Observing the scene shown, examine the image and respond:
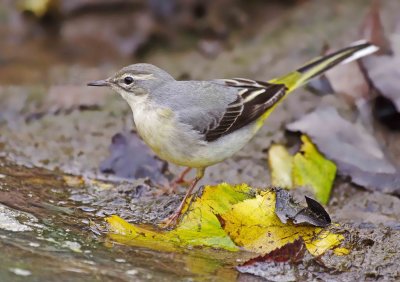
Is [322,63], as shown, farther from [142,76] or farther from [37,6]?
[37,6]

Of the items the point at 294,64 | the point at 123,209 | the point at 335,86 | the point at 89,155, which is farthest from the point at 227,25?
the point at 123,209

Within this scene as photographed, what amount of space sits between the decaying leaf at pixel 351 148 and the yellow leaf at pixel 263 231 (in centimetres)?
168

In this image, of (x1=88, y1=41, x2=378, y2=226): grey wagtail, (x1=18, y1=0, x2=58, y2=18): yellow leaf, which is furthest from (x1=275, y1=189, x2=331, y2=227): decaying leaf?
(x1=18, y1=0, x2=58, y2=18): yellow leaf

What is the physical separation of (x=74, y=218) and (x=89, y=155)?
6.60ft

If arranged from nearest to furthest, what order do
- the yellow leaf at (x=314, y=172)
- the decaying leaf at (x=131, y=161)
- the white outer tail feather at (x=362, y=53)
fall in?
the yellow leaf at (x=314, y=172)
the decaying leaf at (x=131, y=161)
the white outer tail feather at (x=362, y=53)

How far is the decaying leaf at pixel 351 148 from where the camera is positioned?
265 inches

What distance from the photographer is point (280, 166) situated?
700 centimetres

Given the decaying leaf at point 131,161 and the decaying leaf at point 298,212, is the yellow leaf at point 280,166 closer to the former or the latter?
the decaying leaf at point 131,161

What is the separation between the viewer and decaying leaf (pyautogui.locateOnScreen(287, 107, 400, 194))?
6742 millimetres

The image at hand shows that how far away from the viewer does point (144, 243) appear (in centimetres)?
503

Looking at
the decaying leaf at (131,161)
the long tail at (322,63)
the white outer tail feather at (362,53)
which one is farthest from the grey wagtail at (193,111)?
the white outer tail feather at (362,53)

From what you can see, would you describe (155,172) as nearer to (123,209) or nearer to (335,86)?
(123,209)

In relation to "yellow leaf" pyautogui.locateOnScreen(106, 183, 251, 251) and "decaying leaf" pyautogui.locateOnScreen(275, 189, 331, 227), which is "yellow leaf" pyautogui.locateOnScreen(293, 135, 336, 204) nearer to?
"decaying leaf" pyautogui.locateOnScreen(275, 189, 331, 227)

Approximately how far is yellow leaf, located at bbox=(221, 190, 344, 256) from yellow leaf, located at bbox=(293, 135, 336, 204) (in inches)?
55.6
